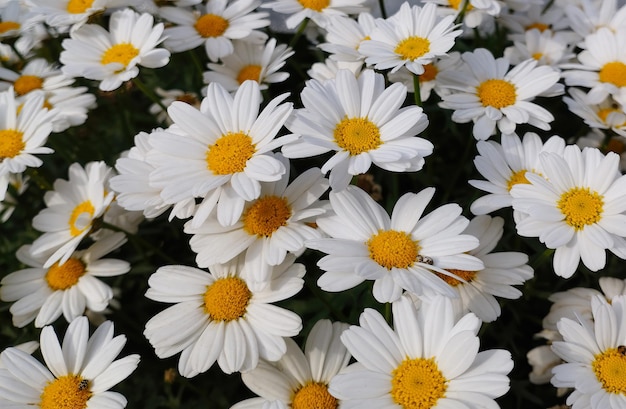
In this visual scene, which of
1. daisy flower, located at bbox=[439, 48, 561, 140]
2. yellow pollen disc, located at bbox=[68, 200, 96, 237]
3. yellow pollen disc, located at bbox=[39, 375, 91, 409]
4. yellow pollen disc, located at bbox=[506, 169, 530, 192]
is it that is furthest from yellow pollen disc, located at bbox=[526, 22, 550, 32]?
yellow pollen disc, located at bbox=[39, 375, 91, 409]

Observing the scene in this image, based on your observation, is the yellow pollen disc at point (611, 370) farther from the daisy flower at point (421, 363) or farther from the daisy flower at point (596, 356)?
the daisy flower at point (421, 363)

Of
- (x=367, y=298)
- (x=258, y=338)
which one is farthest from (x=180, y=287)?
(x=367, y=298)

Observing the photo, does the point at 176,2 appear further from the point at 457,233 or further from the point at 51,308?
the point at 457,233

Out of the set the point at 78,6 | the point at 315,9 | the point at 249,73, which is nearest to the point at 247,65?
the point at 249,73

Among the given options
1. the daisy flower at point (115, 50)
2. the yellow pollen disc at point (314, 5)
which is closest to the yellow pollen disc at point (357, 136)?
the daisy flower at point (115, 50)

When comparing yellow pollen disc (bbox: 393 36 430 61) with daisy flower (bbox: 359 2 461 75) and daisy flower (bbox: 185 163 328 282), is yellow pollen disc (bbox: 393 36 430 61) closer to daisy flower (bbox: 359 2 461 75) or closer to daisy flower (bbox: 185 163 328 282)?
daisy flower (bbox: 359 2 461 75)
